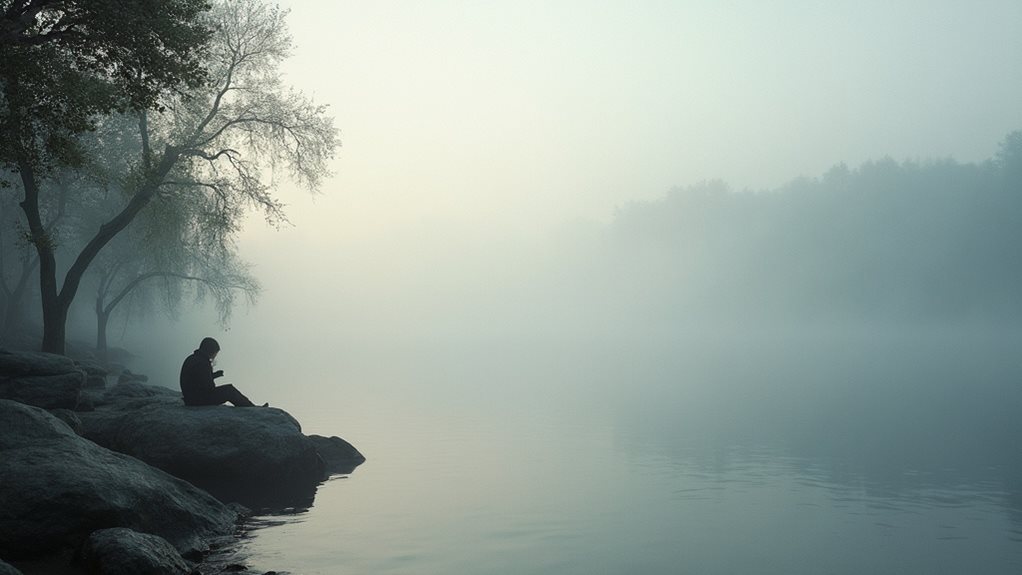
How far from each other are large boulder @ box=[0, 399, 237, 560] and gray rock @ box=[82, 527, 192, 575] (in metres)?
0.64

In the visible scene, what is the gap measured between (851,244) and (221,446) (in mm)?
114139

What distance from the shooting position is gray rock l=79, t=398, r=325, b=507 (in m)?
16.1

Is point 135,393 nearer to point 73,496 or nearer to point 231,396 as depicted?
point 231,396

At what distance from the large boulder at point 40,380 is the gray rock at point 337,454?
542 centimetres

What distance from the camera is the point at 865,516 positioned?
14328 mm

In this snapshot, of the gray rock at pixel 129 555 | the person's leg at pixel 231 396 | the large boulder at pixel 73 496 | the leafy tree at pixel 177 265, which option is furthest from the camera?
the leafy tree at pixel 177 265

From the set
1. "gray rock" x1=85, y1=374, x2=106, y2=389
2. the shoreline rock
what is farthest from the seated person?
"gray rock" x1=85, y1=374, x2=106, y2=389

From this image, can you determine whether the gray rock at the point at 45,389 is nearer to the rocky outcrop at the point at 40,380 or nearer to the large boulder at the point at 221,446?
the rocky outcrop at the point at 40,380

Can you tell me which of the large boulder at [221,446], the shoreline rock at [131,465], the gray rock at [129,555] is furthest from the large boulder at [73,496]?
the large boulder at [221,446]

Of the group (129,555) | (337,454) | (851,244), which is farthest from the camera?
(851,244)

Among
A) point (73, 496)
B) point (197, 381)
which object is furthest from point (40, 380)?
point (73, 496)

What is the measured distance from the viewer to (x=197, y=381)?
1777 centimetres

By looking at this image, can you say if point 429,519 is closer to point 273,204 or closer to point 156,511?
point 156,511

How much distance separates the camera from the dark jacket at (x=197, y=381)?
17688mm
